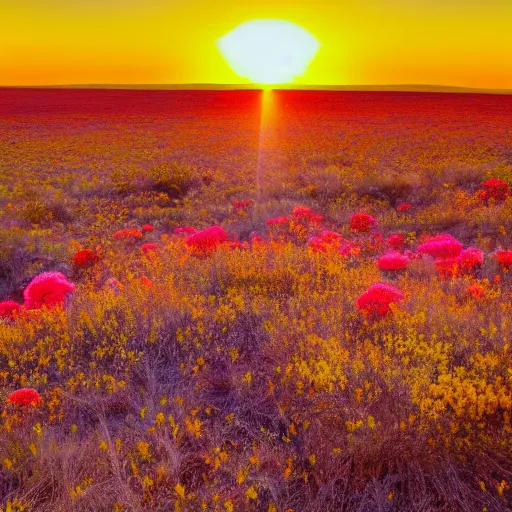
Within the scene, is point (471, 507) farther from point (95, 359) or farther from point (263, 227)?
point (263, 227)

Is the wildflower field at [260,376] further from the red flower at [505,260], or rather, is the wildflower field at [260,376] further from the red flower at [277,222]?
the red flower at [277,222]

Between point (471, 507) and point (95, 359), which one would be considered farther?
point (95, 359)

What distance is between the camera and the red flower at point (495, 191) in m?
9.72

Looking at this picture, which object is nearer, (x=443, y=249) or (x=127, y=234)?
(x=443, y=249)

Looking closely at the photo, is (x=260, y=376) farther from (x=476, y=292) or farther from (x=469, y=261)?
(x=469, y=261)

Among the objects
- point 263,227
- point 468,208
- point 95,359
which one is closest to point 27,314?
point 95,359

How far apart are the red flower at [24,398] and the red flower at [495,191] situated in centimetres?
917

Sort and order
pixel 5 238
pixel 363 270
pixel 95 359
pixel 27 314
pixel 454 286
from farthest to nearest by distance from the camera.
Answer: pixel 5 238 → pixel 363 270 → pixel 454 286 → pixel 27 314 → pixel 95 359

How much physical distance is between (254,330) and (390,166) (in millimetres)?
14277

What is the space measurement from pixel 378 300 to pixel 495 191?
735 centimetres

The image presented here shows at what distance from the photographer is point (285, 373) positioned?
327cm

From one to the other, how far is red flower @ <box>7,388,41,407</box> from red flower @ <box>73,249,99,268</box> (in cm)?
348

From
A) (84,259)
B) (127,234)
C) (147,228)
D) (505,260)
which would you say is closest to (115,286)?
(84,259)

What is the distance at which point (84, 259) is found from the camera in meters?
6.49
